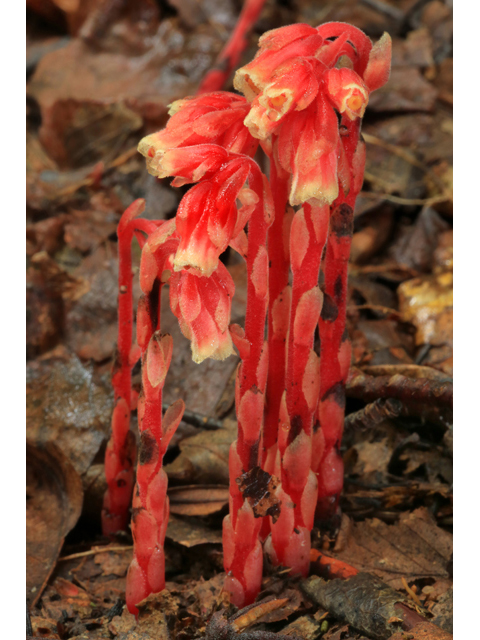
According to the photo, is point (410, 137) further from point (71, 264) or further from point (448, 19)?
point (71, 264)

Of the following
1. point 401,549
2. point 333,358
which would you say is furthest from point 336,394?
point 401,549

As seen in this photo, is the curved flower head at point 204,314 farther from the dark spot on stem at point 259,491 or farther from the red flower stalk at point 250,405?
the dark spot on stem at point 259,491

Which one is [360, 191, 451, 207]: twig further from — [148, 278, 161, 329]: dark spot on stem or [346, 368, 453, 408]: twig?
[148, 278, 161, 329]: dark spot on stem

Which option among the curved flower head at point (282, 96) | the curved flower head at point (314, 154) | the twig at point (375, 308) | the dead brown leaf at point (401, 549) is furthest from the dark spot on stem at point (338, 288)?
the twig at point (375, 308)

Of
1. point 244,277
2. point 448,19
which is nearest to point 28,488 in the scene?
point 244,277

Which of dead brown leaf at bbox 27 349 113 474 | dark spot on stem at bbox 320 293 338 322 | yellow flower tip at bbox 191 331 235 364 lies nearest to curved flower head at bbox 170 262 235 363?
yellow flower tip at bbox 191 331 235 364

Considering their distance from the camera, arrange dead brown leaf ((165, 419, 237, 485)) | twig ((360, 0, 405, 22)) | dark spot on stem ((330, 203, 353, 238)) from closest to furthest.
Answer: dark spot on stem ((330, 203, 353, 238))
dead brown leaf ((165, 419, 237, 485))
twig ((360, 0, 405, 22))
